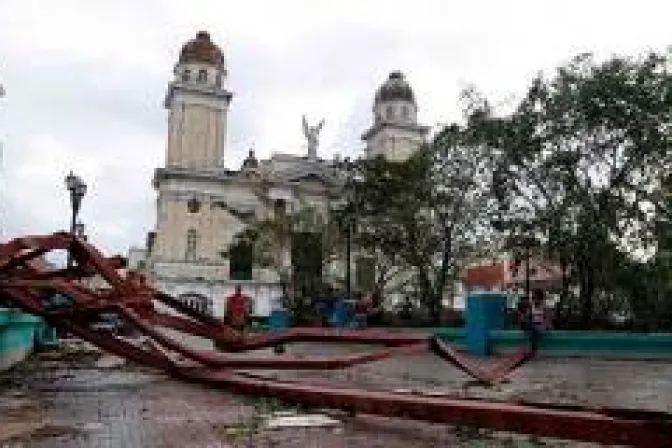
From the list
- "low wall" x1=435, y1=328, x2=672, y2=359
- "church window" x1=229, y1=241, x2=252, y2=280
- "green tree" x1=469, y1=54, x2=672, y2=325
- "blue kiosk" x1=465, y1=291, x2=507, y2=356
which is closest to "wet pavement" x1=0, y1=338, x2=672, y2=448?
"low wall" x1=435, y1=328, x2=672, y2=359

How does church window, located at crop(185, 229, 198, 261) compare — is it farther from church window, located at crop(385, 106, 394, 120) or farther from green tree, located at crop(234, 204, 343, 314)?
church window, located at crop(385, 106, 394, 120)

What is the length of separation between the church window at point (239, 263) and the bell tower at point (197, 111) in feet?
19.7

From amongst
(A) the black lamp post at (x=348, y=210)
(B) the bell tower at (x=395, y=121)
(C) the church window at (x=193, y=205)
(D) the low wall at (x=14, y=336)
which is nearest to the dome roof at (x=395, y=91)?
(B) the bell tower at (x=395, y=121)

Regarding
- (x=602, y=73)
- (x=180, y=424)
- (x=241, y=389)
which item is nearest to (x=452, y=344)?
(x=602, y=73)

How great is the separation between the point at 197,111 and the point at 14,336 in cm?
4386

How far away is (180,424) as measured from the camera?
22.4 ft

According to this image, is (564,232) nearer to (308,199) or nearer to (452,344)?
(452,344)

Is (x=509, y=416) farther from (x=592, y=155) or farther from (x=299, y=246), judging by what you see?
(x=299, y=246)

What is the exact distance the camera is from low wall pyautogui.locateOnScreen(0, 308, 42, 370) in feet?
38.1

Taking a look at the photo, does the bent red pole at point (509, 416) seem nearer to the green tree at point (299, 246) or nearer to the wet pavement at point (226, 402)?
the wet pavement at point (226, 402)

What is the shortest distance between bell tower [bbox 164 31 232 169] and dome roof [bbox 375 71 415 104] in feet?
38.2

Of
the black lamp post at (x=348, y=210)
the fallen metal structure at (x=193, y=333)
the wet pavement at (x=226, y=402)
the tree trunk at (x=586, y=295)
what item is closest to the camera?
the wet pavement at (x=226, y=402)

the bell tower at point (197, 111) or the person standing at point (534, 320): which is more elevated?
the bell tower at point (197, 111)

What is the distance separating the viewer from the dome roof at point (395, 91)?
61938mm
